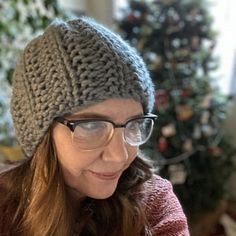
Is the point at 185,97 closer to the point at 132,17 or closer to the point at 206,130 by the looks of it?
the point at 206,130

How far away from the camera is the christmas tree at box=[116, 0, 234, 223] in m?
2.23

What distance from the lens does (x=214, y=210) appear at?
2412 millimetres

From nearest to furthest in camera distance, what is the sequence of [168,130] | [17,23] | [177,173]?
[17,23] → [168,130] → [177,173]

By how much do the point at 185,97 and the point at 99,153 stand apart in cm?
146

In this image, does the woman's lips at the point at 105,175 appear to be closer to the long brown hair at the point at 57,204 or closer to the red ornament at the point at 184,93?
the long brown hair at the point at 57,204

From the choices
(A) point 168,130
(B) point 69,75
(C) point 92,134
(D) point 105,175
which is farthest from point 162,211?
(A) point 168,130

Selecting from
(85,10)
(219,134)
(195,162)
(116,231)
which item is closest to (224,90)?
(219,134)

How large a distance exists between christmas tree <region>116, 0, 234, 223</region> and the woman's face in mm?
1323

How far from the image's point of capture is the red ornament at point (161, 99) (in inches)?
87.1

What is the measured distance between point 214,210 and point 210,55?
0.98 metres

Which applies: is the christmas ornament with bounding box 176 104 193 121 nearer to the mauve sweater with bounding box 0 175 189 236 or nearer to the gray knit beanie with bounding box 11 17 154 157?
the mauve sweater with bounding box 0 175 189 236

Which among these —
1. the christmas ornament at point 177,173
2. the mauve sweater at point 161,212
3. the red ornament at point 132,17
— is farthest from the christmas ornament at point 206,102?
the mauve sweater at point 161,212

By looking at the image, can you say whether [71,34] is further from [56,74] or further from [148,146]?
[148,146]

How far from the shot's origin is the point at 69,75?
83 centimetres
